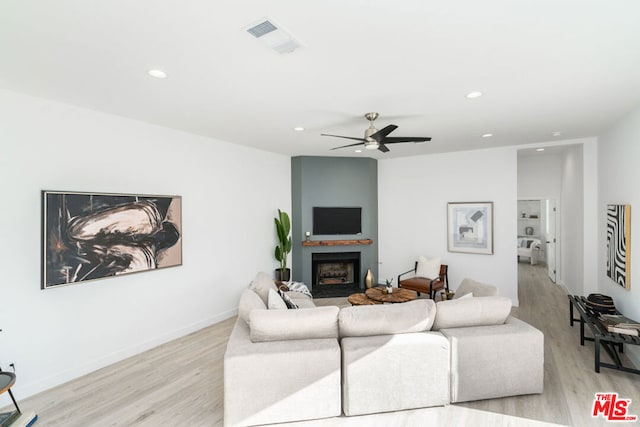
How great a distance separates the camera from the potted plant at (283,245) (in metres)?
5.70

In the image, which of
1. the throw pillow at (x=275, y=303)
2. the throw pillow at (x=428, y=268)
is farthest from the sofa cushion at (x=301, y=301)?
the throw pillow at (x=428, y=268)

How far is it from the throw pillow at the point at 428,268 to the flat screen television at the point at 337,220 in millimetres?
1374

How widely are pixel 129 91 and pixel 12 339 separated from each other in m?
2.50

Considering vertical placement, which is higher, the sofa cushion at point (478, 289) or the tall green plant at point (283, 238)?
the tall green plant at point (283, 238)

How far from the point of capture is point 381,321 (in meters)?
2.58

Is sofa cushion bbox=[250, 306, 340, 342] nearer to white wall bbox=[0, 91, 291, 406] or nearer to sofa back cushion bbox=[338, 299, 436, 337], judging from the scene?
sofa back cushion bbox=[338, 299, 436, 337]

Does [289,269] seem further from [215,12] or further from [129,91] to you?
[215,12]

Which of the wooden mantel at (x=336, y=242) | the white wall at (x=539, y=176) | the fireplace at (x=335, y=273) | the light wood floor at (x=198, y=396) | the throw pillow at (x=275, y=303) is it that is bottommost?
the light wood floor at (x=198, y=396)

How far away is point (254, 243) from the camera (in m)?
5.43

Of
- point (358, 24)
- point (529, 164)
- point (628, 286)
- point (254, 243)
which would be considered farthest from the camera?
point (529, 164)

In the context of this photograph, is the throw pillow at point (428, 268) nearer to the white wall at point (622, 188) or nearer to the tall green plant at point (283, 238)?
the white wall at point (622, 188)

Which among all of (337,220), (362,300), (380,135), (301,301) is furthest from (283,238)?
(380,135)

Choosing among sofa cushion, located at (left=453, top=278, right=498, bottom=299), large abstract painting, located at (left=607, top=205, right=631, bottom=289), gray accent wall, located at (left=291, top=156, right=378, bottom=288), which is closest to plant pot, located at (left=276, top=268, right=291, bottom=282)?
gray accent wall, located at (left=291, top=156, right=378, bottom=288)

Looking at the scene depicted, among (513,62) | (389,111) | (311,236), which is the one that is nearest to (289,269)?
(311,236)
